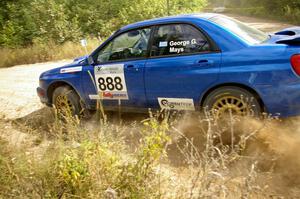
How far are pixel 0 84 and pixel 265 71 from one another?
28.9 ft

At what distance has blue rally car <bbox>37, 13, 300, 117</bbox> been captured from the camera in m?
3.63

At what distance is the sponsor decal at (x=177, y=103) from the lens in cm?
427

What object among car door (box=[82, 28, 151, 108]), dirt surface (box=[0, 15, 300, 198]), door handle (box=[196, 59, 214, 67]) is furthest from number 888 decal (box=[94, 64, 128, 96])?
door handle (box=[196, 59, 214, 67])

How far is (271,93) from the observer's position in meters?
3.64

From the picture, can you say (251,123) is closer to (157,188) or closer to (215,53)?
(215,53)

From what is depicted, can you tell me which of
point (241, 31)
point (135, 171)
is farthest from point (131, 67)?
point (135, 171)

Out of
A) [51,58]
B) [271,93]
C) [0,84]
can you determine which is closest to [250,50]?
[271,93]

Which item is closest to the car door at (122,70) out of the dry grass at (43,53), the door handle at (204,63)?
the door handle at (204,63)

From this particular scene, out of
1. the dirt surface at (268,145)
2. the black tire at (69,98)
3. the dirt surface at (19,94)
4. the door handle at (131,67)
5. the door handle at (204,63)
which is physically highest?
the door handle at (204,63)

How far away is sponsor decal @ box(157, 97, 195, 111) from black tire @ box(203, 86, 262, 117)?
0.24 m

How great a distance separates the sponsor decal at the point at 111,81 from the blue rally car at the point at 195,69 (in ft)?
0.05

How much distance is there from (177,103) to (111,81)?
1206 millimetres

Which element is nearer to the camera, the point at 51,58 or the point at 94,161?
the point at 94,161

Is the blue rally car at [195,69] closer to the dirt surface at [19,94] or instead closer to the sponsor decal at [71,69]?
the sponsor decal at [71,69]
